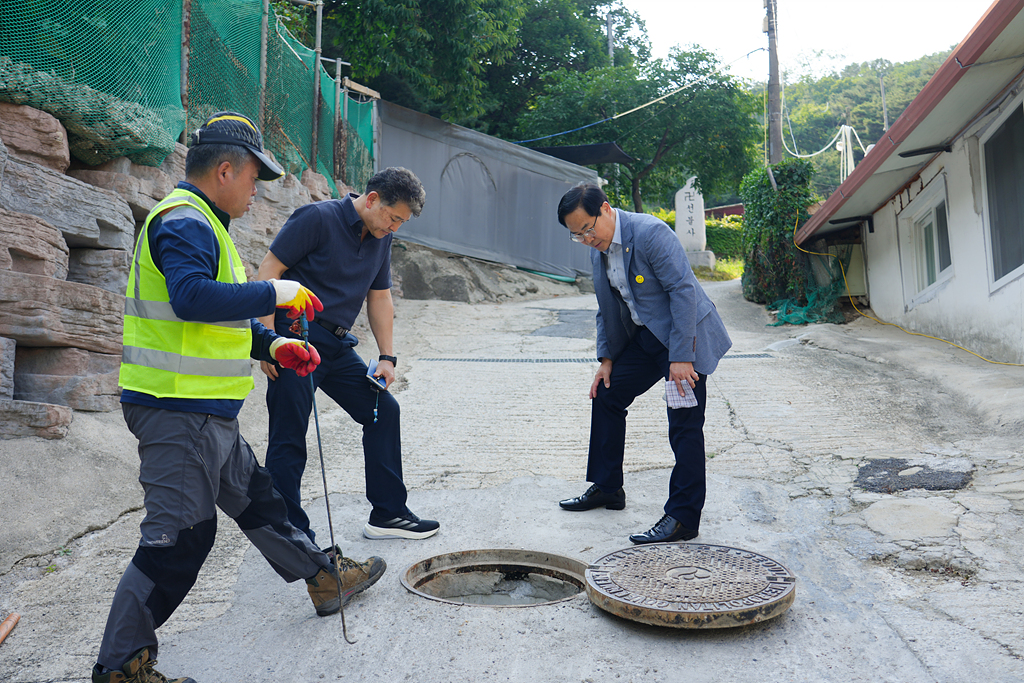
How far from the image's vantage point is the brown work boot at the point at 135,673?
2.01 meters

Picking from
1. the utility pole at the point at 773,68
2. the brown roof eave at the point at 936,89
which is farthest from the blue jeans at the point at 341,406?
the utility pole at the point at 773,68

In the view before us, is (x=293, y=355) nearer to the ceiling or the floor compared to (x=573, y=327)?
nearer to the floor

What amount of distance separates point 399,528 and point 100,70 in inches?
142

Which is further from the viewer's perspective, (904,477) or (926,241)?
(926,241)

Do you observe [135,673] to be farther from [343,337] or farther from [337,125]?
[337,125]

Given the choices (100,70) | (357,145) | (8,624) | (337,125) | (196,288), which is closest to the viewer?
(196,288)

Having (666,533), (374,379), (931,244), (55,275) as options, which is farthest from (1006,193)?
(55,275)

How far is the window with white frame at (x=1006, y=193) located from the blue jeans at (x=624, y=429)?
13.8 feet

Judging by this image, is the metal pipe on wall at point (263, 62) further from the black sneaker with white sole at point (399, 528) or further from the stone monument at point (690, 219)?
the stone monument at point (690, 219)

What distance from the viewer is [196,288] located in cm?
203

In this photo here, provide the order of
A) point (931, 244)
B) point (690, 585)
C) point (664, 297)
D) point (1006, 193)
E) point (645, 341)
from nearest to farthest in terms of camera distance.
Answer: point (690, 585), point (664, 297), point (645, 341), point (1006, 193), point (931, 244)

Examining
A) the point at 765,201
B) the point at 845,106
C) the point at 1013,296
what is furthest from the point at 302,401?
the point at 845,106

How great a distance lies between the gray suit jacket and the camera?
333 cm

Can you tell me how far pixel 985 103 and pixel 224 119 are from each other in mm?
6376
